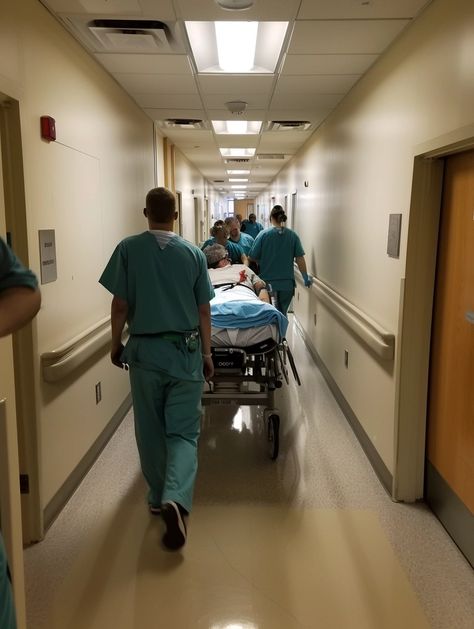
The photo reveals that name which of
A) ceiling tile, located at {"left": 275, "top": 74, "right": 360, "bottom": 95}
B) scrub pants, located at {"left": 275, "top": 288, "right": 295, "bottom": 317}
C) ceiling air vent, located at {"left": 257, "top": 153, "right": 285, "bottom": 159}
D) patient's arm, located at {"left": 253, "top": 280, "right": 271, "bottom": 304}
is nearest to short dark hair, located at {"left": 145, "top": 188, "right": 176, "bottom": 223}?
patient's arm, located at {"left": 253, "top": 280, "right": 271, "bottom": 304}

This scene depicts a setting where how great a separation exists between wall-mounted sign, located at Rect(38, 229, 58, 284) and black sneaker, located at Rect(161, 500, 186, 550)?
47.0 inches

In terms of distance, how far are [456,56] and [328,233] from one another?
2.95 m

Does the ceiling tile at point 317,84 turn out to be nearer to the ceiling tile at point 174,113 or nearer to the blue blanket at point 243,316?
the ceiling tile at point 174,113

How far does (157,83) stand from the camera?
384cm

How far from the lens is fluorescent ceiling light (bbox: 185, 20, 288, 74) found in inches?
112

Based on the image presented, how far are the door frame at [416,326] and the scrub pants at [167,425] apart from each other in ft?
3.57

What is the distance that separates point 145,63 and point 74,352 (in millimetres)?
1985

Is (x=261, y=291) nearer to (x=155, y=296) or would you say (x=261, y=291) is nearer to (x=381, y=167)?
(x=381, y=167)

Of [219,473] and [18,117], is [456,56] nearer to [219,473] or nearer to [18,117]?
[18,117]

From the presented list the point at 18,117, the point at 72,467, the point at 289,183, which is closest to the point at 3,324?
the point at 18,117

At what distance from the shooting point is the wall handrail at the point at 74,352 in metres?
2.40

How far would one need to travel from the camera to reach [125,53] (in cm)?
314

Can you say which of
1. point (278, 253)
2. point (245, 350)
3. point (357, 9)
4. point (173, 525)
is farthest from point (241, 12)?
point (278, 253)

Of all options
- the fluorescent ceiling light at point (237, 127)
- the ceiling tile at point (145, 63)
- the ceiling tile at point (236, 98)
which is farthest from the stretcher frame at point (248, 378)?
the fluorescent ceiling light at point (237, 127)
